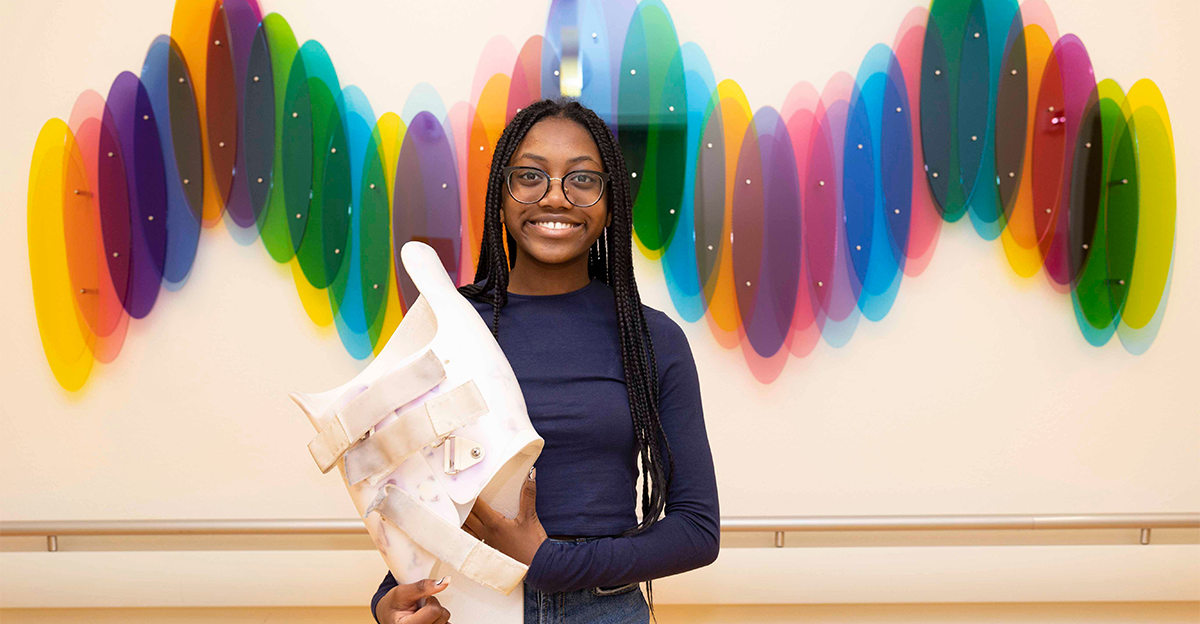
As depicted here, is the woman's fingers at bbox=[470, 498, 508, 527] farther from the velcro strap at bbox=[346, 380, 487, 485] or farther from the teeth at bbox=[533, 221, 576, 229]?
the teeth at bbox=[533, 221, 576, 229]

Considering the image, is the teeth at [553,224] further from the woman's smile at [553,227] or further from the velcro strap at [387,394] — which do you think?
the velcro strap at [387,394]

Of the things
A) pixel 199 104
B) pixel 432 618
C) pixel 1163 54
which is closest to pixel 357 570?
pixel 199 104

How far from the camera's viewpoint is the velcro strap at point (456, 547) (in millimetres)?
773

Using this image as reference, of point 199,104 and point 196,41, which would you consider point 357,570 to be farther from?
point 196,41

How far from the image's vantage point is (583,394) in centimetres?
87

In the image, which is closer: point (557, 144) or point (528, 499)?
point (528, 499)

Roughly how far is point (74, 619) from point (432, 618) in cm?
164

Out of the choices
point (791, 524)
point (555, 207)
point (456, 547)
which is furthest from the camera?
point (791, 524)

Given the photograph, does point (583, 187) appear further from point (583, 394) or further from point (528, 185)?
point (583, 394)

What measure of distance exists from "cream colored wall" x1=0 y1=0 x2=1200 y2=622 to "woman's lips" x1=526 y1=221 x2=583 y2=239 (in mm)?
1014

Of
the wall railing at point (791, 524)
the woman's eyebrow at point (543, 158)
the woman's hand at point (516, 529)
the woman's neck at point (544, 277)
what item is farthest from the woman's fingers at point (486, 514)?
the wall railing at point (791, 524)

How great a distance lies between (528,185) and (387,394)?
0.27 m

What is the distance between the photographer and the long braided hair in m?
0.89

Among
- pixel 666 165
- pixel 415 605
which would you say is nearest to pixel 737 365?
pixel 666 165
